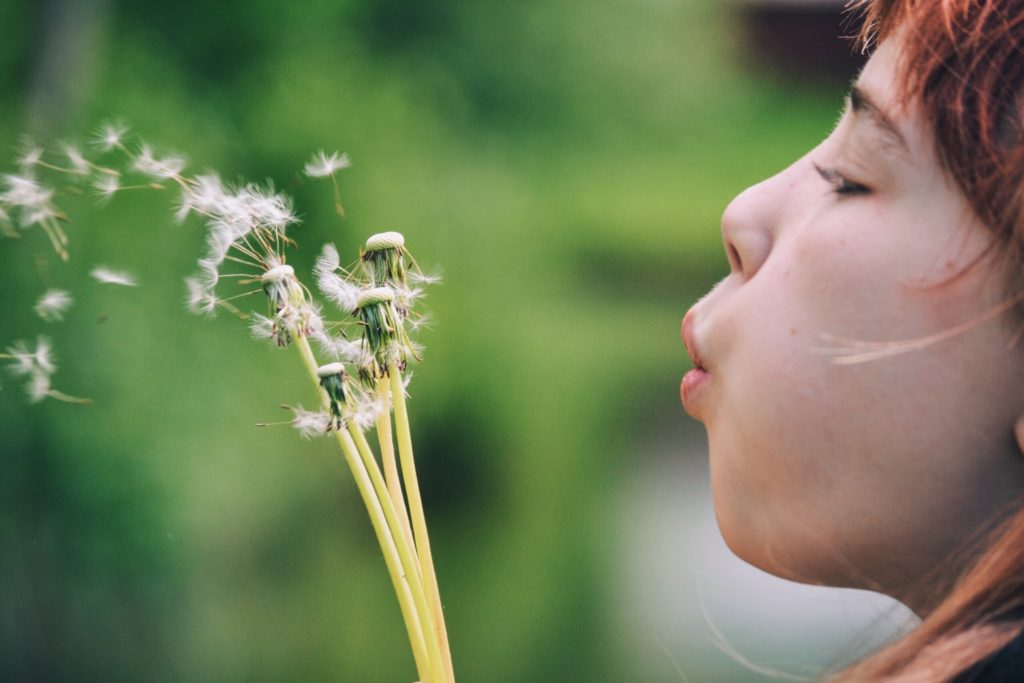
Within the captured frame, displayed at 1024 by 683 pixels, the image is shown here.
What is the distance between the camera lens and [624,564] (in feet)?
6.32

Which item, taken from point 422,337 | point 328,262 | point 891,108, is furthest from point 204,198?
point 422,337

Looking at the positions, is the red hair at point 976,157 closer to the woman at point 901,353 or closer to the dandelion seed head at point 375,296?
the woman at point 901,353

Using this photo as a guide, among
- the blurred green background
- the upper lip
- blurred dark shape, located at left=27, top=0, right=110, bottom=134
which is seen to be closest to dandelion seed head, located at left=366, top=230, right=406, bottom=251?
the upper lip

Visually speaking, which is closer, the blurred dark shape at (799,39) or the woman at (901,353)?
the woman at (901,353)

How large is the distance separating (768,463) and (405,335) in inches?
5.3

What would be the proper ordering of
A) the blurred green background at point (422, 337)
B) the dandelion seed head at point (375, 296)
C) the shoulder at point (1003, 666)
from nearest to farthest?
the shoulder at point (1003, 666), the dandelion seed head at point (375, 296), the blurred green background at point (422, 337)

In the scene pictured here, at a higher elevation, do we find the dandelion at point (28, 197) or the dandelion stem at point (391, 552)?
the dandelion at point (28, 197)

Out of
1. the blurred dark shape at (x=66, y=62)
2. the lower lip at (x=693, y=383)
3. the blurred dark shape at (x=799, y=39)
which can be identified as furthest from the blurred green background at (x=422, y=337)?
the lower lip at (x=693, y=383)

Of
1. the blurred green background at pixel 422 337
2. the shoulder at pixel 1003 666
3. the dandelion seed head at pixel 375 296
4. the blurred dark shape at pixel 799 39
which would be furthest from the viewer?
the blurred dark shape at pixel 799 39

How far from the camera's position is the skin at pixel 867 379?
14.0 inches

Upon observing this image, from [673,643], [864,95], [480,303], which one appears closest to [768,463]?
[864,95]

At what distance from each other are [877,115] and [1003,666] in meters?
0.19

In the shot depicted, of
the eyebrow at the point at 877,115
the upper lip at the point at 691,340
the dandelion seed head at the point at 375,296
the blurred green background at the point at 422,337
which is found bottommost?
the upper lip at the point at 691,340

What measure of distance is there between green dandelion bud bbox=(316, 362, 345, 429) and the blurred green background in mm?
1347
